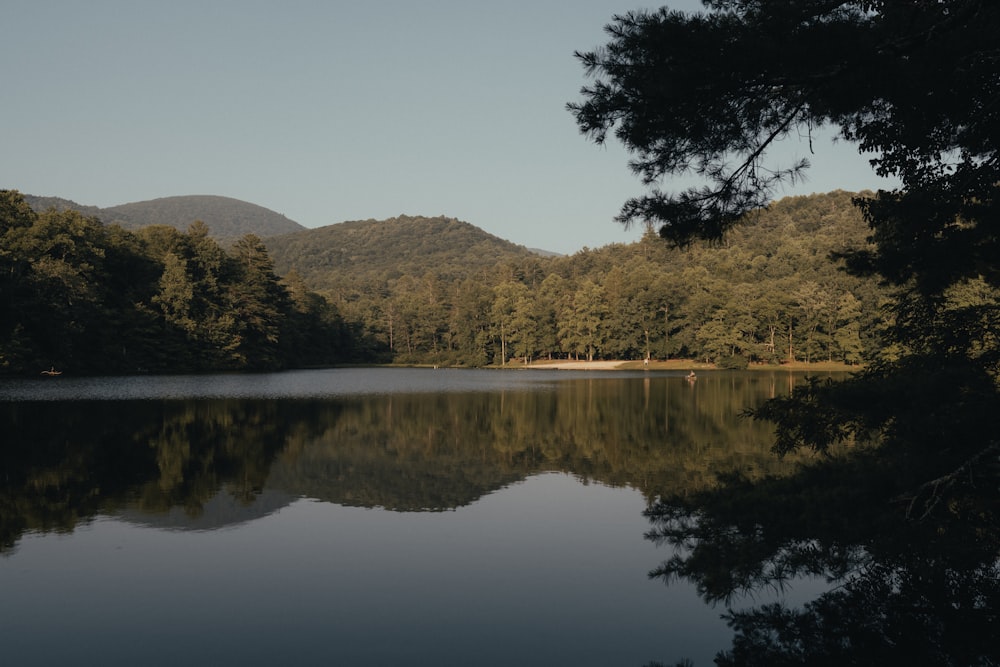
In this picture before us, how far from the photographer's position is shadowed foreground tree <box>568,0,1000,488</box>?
6.14 m

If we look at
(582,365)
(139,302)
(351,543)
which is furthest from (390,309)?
(351,543)

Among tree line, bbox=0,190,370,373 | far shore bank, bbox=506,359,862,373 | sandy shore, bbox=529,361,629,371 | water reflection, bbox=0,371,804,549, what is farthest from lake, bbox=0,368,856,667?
sandy shore, bbox=529,361,629,371

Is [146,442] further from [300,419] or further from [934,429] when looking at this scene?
[934,429]

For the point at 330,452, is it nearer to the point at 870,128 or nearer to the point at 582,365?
the point at 870,128

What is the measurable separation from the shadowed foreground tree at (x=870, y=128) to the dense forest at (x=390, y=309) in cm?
4976

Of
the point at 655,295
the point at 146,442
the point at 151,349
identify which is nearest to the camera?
the point at 146,442

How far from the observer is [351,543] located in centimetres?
1214

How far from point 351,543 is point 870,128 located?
30.5 feet

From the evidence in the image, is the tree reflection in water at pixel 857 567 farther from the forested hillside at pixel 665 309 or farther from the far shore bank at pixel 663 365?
the far shore bank at pixel 663 365

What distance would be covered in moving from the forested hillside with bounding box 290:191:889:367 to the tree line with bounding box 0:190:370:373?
1958 centimetres

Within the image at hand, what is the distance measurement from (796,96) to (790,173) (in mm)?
869

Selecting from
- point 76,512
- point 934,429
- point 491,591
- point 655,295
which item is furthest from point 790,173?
point 655,295

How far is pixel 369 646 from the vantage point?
7801mm

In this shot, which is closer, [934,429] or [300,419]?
[934,429]
